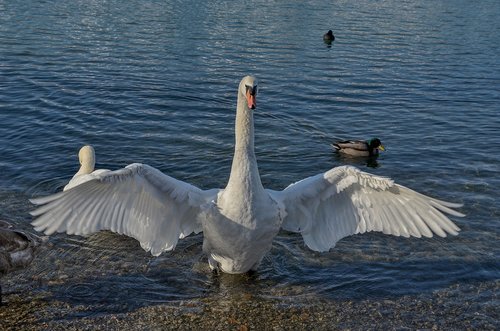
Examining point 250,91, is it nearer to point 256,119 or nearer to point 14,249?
point 14,249

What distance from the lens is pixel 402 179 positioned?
14.5 m

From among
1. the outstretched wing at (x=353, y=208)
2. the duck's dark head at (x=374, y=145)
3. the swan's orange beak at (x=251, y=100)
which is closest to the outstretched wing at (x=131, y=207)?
the outstretched wing at (x=353, y=208)

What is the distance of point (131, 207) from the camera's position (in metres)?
8.91

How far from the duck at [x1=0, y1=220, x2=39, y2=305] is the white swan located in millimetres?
407

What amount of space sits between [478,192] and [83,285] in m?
7.59

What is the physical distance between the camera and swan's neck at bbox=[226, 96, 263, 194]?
869 cm

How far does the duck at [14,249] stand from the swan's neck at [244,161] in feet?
8.41

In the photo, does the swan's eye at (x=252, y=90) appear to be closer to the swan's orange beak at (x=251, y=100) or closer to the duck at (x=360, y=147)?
the swan's orange beak at (x=251, y=100)

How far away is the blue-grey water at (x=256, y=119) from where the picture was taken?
10.1 meters

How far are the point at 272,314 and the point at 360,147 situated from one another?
26.0 feet

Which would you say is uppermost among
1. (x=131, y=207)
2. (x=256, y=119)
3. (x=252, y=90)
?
(x=252, y=90)

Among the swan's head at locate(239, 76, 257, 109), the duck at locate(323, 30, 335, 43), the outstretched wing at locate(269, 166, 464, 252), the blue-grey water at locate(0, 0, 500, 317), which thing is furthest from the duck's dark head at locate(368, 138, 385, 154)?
the duck at locate(323, 30, 335, 43)

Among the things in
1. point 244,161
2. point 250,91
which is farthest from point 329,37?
point 244,161

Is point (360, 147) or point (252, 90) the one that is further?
point (360, 147)
